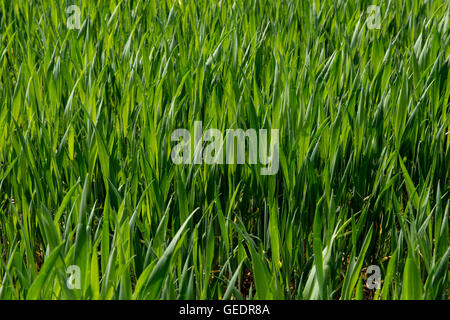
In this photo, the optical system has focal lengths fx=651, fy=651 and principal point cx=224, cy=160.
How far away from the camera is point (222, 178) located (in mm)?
1423

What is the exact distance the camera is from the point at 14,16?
2.26 m

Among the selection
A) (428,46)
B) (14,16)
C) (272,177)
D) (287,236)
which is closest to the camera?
(287,236)

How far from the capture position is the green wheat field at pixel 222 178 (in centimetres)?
99

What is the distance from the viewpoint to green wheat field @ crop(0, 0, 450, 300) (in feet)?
3.23
